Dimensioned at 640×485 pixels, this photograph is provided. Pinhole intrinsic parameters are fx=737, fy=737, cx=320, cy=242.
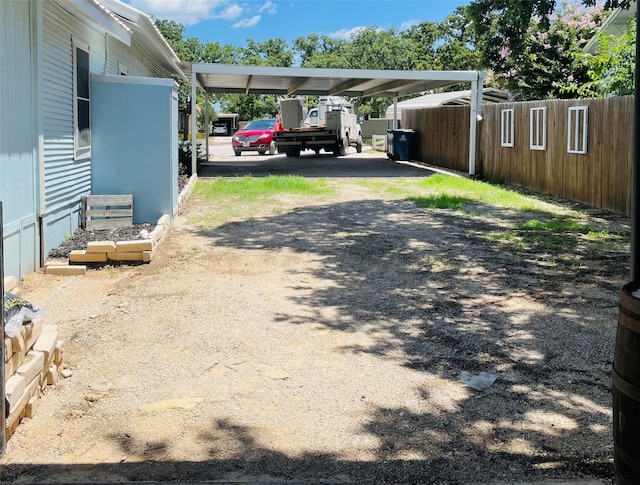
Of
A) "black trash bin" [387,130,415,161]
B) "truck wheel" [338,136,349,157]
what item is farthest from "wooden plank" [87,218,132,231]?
"truck wheel" [338,136,349,157]

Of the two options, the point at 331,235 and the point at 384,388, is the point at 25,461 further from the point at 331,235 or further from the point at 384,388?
the point at 331,235

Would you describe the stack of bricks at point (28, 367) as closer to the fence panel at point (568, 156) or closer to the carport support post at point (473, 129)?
the fence panel at point (568, 156)

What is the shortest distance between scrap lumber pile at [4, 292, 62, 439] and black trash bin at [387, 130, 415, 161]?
21.9 m

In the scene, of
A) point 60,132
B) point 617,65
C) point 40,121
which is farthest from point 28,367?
point 617,65

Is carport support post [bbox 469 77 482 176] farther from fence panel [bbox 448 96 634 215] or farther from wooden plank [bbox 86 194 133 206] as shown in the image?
wooden plank [bbox 86 194 133 206]

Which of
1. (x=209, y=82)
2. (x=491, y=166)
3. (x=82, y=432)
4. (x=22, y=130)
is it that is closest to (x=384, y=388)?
(x=82, y=432)

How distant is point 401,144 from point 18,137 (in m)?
19.8

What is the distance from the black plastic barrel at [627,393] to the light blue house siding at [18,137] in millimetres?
5399

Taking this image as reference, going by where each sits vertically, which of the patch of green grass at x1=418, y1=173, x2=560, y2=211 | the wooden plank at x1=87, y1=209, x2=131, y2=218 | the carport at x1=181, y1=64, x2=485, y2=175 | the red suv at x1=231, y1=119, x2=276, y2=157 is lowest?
the wooden plank at x1=87, y1=209, x2=131, y2=218

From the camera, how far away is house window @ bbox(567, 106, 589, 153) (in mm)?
13094

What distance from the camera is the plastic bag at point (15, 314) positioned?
13.0ft

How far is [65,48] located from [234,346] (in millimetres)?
5436

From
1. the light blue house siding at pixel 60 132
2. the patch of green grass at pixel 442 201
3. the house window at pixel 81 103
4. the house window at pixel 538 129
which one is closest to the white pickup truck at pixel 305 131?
the house window at pixel 538 129

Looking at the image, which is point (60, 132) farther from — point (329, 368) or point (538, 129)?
point (538, 129)
